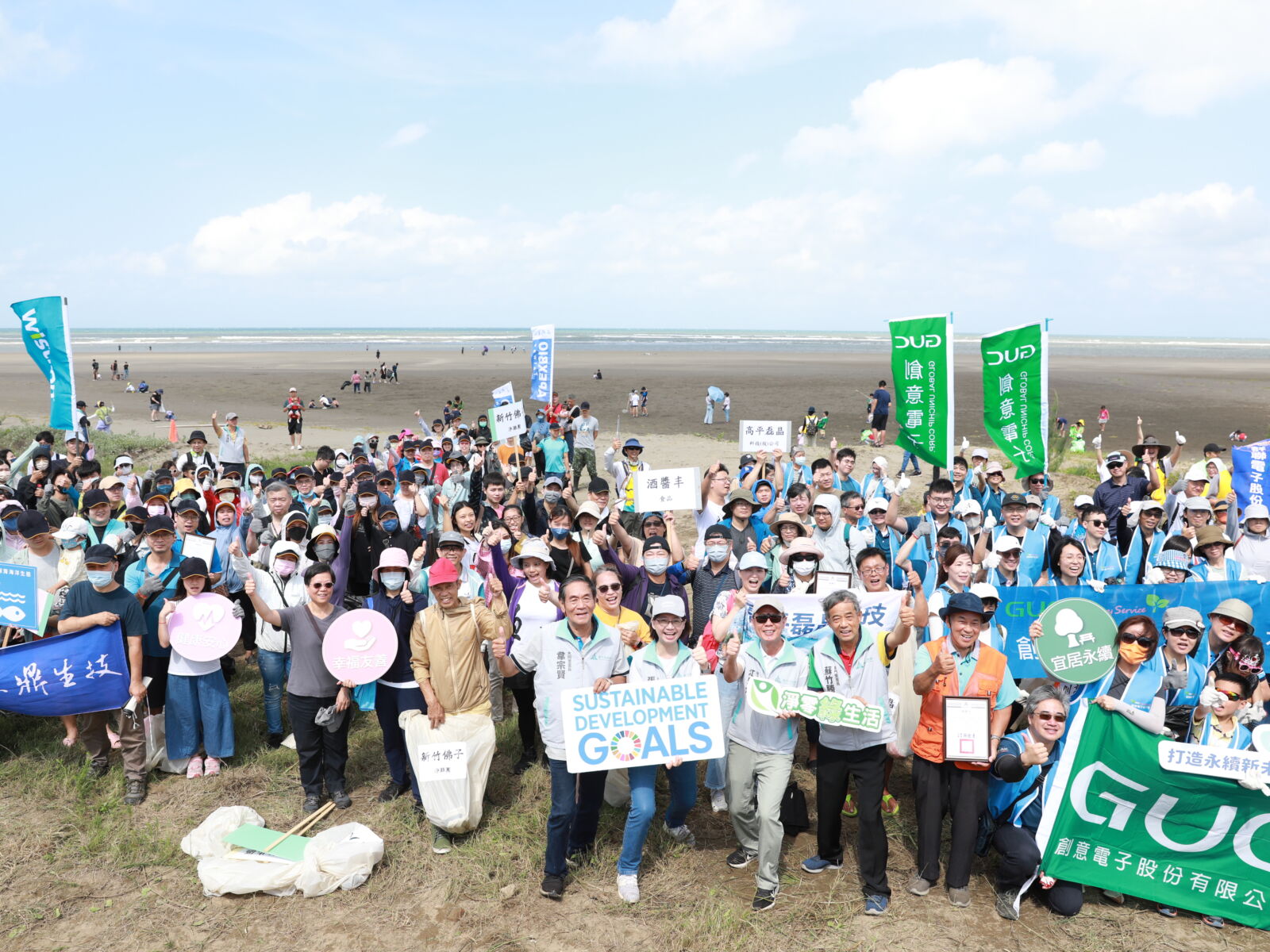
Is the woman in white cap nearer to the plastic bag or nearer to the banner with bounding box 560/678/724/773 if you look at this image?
the banner with bounding box 560/678/724/773

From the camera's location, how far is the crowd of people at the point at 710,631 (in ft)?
17.5

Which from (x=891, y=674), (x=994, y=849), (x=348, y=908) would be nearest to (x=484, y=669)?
(x=348, y=908)

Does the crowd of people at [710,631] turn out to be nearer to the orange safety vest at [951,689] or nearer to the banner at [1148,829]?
the orange safety vest at [951,689]

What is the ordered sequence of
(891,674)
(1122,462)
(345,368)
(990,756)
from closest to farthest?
(990,756) → (891,674) → (1122,462) → (345,368)

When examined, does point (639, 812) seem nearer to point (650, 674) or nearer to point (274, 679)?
point (650, 674)

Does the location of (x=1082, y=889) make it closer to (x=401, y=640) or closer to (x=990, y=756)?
(x=990, y=756)

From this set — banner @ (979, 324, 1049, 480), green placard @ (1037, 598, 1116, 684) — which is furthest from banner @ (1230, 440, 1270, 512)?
green placard @ (1037, 598, 1116, 684)

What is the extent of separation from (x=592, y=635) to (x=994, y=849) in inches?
132

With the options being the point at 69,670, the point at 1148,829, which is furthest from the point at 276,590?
the point at 1148,829

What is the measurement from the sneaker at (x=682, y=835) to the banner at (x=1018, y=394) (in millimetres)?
6047

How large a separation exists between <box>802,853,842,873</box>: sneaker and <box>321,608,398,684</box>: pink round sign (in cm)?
339

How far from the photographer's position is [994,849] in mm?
5891

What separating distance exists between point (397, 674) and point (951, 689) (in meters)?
4.10

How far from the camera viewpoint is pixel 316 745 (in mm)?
6492
